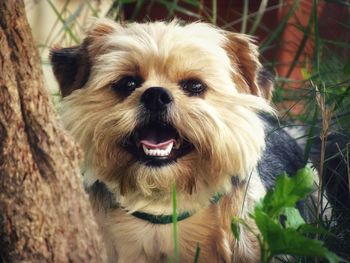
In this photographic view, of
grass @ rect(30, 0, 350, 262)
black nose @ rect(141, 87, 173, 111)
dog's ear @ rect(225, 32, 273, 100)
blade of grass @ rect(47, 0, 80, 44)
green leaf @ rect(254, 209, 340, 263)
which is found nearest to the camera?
green leaf @ rect(254, 209, 340, 263)

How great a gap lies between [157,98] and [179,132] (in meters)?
0.15

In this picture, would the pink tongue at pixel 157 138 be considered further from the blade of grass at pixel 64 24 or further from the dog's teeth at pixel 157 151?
the blade of grass at pixel 64 24

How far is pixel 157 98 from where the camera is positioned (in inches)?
111

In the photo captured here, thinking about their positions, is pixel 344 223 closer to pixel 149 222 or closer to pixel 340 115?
pixel 340 115

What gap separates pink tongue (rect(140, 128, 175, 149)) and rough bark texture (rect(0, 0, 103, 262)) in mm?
570

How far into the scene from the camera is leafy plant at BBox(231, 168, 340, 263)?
2293 mm

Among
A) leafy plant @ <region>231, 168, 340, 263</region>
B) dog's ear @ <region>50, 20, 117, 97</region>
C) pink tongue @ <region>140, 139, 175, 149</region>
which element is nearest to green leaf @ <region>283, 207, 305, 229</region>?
leafy plant @ <region>231, 168, 340, 263</region>

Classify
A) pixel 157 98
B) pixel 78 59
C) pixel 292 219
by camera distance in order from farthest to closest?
pixel 78 59, pixel 157 98, pixel 292 219

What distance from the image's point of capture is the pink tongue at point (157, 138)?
2891 mm

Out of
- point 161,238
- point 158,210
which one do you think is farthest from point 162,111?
point 161,238

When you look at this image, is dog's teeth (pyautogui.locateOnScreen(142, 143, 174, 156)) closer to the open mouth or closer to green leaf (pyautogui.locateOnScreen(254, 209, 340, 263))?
the open mouth

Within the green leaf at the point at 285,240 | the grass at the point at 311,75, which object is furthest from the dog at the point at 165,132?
the green leaf at the point at 285,240

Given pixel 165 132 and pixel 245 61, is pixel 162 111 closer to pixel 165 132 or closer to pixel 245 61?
pixel 165 132

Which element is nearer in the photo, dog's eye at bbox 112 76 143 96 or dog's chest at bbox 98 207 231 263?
dog's eye at bbox 112 76 143 96
